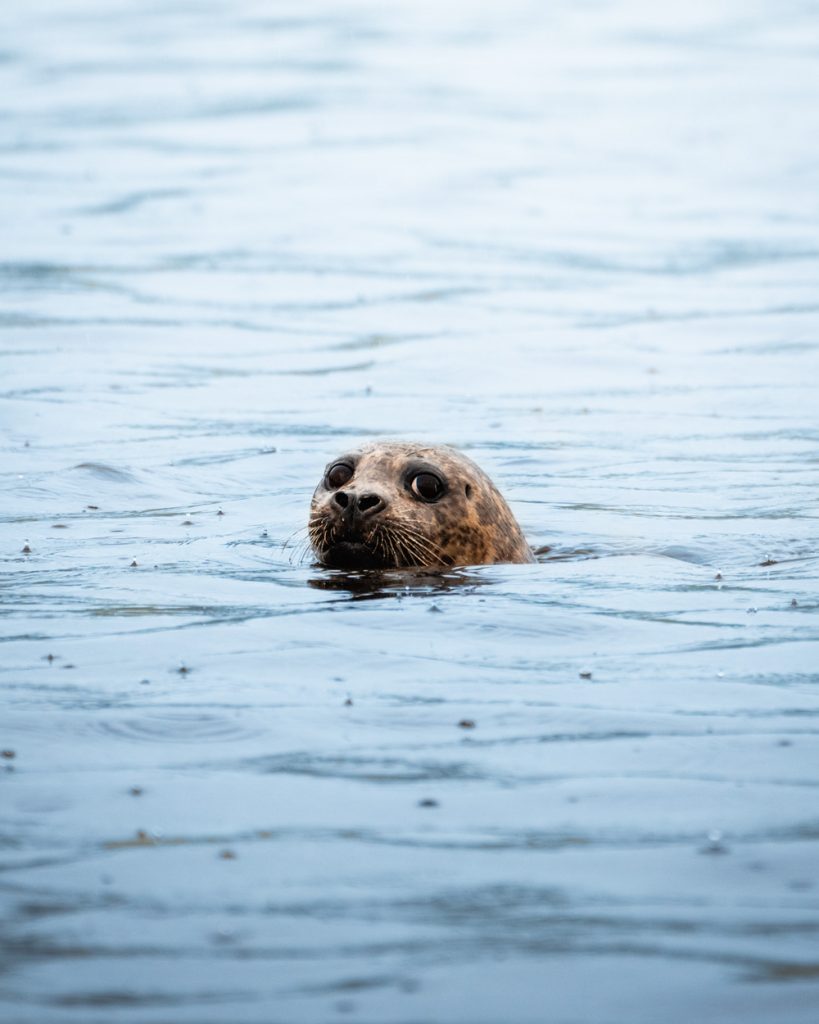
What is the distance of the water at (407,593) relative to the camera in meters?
3.95

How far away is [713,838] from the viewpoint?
4.46 meters

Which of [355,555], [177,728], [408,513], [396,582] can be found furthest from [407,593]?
[177,728]

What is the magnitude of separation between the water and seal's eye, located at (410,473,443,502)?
52cm

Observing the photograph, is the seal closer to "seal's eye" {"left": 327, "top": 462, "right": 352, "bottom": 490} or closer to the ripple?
"seal's eye" {"left": 327, "top": 462, "right": 352, "bottom": 490}

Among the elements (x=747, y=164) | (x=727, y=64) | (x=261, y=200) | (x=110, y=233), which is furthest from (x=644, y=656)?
(x=727, y=64)

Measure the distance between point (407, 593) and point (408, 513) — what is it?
2.31 ft

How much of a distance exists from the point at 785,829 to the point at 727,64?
29.7 metres

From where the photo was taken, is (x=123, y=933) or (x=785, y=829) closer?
(x=123, y=933)

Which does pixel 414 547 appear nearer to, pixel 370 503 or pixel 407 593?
pixel 370 503

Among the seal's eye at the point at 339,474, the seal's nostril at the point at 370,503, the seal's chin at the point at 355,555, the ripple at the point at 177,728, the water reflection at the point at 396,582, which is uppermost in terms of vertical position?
the seal's eye at the point at 339,474

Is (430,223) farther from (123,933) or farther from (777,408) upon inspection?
(123,933)

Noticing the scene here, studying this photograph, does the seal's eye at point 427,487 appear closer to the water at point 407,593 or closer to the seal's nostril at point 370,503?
the seal's nostril at point 370,503

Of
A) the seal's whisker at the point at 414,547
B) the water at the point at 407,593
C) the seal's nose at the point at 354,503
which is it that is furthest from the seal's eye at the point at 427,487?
the water at the point at 407,593

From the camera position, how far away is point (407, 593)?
24.3ft
